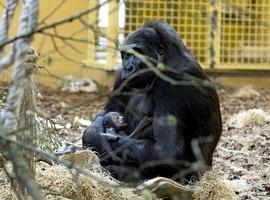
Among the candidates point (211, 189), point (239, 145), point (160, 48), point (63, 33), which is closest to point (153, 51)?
point (160, 48)

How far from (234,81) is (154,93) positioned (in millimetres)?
5872

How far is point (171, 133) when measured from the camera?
3.48 metres

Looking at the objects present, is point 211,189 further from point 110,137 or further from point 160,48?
point 160,48

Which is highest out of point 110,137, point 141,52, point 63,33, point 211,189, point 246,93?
point 141,52

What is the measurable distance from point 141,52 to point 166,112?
15.2 inches

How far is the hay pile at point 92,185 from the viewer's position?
129 inches

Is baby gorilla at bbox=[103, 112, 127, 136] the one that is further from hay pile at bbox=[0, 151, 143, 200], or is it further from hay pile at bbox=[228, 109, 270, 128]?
hay pile at bbox=[228, 109, 270, 128]

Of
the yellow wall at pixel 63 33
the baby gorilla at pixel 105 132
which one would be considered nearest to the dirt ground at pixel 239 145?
the baby gorilla at pixel 105 132

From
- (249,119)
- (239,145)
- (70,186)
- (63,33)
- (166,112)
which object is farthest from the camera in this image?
(63,33)

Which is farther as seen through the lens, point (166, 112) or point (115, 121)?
point (115, 121)

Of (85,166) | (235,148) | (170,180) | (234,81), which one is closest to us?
(170,180)

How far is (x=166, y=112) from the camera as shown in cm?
354

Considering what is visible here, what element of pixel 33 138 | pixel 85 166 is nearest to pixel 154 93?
pixel 85 166

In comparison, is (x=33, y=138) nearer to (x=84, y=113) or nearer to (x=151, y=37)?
(x=151, y=37)
